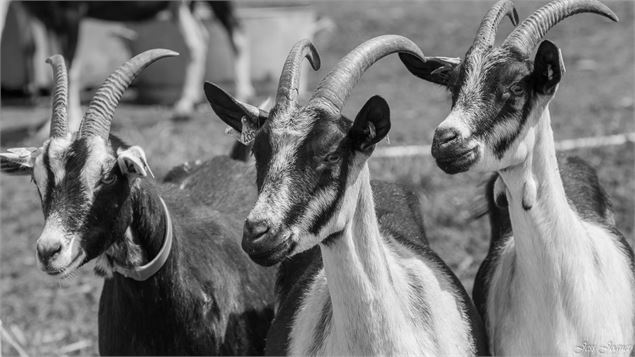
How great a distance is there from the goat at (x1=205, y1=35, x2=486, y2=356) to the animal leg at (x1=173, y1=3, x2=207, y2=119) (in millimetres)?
7555

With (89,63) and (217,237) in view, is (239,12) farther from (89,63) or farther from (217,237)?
(217,237)

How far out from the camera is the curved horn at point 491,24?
15.8 feet

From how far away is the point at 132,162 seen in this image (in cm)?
493

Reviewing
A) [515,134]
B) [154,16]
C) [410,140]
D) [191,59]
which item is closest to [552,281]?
[515,134]

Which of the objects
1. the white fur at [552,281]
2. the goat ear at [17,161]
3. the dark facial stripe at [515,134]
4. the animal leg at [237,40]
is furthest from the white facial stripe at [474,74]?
the animal leg at [237,40]

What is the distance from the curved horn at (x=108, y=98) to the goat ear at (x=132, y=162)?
0.17 m

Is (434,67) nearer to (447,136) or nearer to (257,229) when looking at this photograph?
(447,136)

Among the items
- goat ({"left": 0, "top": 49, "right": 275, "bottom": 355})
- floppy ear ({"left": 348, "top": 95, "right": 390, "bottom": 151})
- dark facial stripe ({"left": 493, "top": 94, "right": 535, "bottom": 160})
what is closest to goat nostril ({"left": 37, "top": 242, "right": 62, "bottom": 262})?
goat ({"left": 0, "top": 49, "right": 275, "bottom": 355})

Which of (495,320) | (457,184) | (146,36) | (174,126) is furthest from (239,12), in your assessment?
(495,320)

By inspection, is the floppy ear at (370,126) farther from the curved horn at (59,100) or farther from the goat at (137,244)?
the curved horn at (59,100)

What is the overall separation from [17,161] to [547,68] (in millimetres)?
2579

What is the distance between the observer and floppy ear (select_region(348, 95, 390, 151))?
429 centimetres

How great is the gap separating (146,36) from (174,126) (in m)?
2.04

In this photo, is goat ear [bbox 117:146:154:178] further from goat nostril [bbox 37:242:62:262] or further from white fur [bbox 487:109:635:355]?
white fur [bbox 487:109:635:355]
